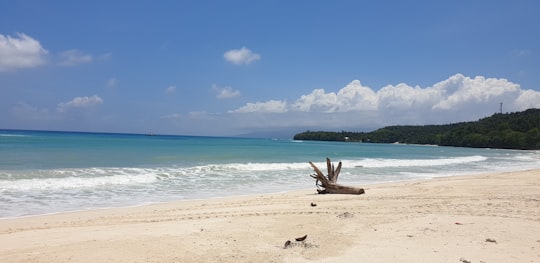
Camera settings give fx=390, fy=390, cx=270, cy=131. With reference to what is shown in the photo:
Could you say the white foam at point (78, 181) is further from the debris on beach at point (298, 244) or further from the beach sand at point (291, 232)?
the debris on beach at point (298, 244)

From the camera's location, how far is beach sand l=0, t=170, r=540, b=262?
223 inches

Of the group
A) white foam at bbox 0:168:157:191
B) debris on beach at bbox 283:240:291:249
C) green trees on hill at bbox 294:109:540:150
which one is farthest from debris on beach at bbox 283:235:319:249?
green trees on hill at bbox 294:109:540:150

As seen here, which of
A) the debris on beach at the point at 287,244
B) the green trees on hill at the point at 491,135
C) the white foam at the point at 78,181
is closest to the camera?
the debris on beach at the point at 287,244

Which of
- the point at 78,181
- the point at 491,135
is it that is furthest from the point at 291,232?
the point at 491,135

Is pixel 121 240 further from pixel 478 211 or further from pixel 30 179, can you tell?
pixel 30 179

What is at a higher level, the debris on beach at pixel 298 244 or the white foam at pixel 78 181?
the debris on beach at pixel 298 244

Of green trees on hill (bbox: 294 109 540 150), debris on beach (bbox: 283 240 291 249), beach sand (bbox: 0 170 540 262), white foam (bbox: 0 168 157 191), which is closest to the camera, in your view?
beach sand (bbox: 0 170 540 262)

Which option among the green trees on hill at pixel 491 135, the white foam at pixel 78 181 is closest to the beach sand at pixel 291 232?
the white foam at pixel 78 181

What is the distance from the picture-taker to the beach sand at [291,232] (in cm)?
567

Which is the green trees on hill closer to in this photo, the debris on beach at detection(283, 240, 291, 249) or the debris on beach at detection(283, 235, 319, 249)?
the debris on beach at detection(283, 235, 319, 249)

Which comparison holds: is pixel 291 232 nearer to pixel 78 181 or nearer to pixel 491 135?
pixel 78 181

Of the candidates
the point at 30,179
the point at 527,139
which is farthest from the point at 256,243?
the point at 527,139

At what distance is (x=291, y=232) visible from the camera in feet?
24.0

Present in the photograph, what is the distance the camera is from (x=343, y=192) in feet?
46.0
